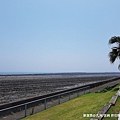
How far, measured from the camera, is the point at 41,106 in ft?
50.2

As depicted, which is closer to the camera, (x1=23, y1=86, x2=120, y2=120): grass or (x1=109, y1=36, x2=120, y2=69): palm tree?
(x1=23, y1=86, x2=120, y2=120): grass

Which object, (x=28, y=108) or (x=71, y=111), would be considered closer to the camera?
(x=71, y=111)

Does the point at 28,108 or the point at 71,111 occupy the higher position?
the point at 28,108

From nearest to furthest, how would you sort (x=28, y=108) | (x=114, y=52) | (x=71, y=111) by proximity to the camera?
(x=71, y=111) < (x=28, y=108) < (x=114, y=52)

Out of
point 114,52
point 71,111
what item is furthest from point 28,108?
point 114,52

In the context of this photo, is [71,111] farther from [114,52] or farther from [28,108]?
[114,52]

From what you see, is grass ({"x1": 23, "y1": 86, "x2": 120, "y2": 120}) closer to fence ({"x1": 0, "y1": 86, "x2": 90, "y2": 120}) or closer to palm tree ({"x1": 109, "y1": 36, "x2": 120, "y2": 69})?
fence ({"x1": 0, "y1": 86, "x2": 90, "y2": 120})

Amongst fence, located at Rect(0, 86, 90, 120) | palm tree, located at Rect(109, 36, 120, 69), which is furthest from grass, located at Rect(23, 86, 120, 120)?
palm tree, located at Rect(109, 36, 120, 69)

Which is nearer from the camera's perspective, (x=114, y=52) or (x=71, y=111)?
(x=71, y=111)

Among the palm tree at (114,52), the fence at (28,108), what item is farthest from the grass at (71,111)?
the palm tree at (114,52)

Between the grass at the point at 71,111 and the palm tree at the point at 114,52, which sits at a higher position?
the palm tree at the point at 114,52

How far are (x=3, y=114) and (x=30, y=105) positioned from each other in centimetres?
277

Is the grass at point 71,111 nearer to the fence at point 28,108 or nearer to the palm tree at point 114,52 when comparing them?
the fence at point 28,108

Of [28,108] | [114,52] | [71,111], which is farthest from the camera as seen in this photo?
A: [114,52]
